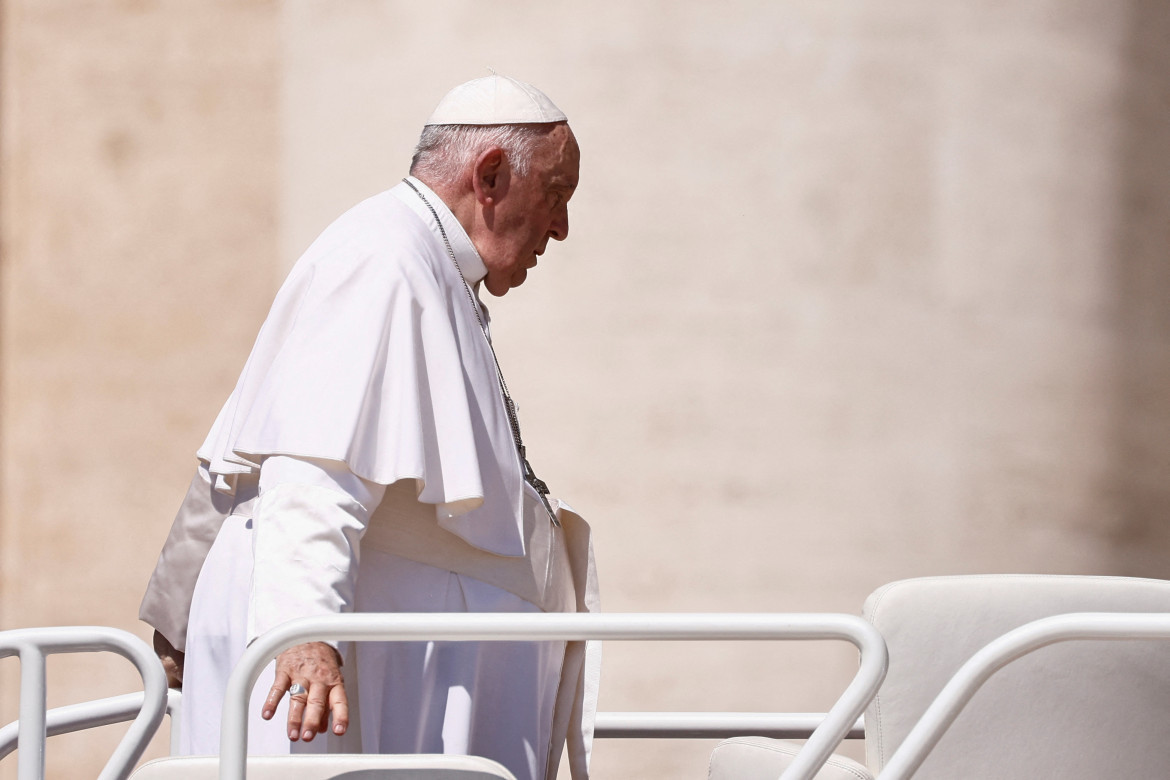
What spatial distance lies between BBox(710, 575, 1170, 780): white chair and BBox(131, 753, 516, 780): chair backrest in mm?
490

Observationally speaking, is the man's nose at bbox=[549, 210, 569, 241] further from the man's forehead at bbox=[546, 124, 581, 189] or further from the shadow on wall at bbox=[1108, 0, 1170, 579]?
the shadow on wall at bbox=[1108, 0, 1170, 579]

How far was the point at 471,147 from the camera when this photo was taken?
9.44ft

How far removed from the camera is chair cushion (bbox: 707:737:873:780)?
196cm

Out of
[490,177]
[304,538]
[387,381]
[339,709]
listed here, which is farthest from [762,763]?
[490,177]

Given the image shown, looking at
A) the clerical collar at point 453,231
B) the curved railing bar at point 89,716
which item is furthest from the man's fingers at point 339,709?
the clerical collar at point 453,231

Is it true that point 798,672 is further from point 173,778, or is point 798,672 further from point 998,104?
point 173,778

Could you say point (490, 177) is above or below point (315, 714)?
above

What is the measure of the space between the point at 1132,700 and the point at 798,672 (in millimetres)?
2990

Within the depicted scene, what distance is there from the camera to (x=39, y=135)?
531cm

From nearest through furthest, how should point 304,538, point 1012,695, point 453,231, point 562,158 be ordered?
1. point 1012,695
2. point 304,538
3. point 453,231
4. point 562,158

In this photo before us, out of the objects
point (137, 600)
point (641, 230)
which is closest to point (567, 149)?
point (641, 230)

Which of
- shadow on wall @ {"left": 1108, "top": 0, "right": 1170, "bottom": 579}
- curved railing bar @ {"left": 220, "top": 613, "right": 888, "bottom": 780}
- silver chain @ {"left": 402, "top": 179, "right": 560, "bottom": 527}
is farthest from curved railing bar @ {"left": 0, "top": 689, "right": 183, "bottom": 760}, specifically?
shadow on wall @ {"left": 1108, "top": 0, "right": 1170, "bottom": 579}

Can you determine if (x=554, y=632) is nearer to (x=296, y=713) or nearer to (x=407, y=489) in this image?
(x=296, y=713)

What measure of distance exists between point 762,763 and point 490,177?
1342 mm
